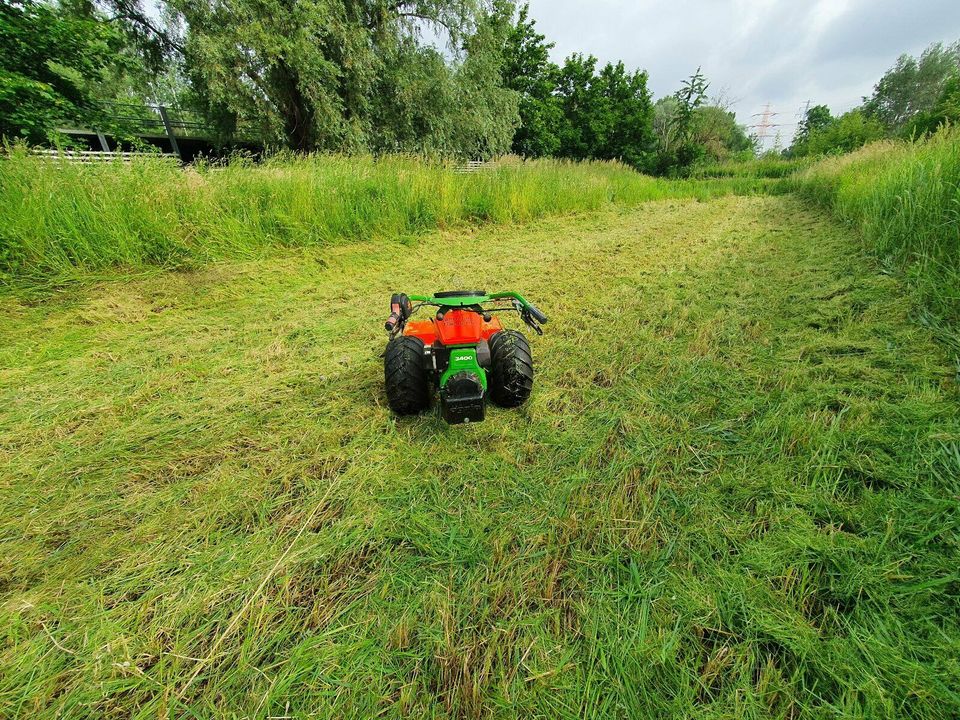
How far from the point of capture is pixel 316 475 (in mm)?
1435

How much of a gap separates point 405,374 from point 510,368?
0.48m

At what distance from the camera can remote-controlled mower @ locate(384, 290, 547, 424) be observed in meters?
1.52

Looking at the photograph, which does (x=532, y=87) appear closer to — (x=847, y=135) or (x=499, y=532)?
(x=847, y=135)

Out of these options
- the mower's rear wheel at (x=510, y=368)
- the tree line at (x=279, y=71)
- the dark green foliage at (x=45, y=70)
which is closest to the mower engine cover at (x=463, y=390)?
the mower's rear wheel at (x=510, y=368)

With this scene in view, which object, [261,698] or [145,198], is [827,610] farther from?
[145,198]

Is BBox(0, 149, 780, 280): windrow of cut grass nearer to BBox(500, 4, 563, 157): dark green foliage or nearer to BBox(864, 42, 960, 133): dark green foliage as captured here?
BBox(500, 4, 563, 157): dark green foliage

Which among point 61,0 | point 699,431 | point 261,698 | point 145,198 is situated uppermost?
point 61,0

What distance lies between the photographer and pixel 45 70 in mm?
7145

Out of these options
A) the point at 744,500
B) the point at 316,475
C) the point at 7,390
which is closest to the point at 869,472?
the point at 744,500

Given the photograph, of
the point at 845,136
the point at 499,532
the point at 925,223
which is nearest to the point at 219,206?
the point at 499,532

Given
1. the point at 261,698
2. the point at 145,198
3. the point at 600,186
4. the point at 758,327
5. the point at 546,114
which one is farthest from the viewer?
the point at 546,114

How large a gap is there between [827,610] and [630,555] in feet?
1.52

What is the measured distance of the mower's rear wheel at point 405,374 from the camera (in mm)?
1639

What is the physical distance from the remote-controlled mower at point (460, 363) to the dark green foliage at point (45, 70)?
911cm
